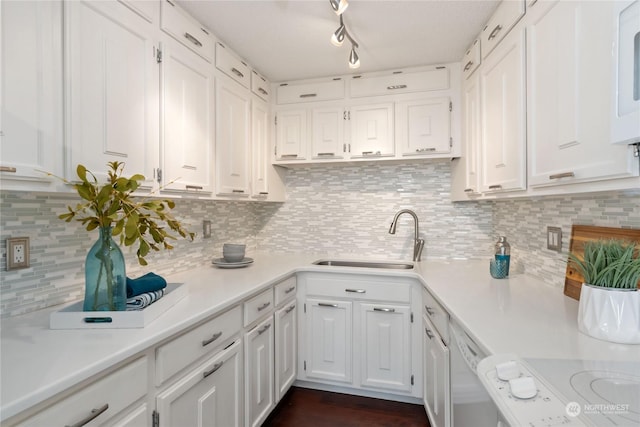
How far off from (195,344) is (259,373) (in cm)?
68

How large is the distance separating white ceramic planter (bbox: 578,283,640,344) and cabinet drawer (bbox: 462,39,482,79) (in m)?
1.54

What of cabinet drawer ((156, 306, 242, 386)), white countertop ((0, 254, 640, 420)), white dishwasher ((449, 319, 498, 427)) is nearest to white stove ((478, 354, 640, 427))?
white countertop ((0, 254, 640, 420))

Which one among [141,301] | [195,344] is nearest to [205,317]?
[195,344]

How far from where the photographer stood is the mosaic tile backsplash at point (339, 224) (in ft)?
4.15

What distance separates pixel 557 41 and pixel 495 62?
0.58m

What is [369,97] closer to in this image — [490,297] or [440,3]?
[440,3]

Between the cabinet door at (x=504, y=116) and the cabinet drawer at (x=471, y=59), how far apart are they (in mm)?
138

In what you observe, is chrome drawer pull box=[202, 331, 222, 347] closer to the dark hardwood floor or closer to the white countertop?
the white countertop

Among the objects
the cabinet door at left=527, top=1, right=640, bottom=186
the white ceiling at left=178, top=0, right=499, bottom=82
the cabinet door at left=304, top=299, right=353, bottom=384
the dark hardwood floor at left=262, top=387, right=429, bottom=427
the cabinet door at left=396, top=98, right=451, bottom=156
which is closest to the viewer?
the cabinet door at left=527, top=1, right=640, bottom=186

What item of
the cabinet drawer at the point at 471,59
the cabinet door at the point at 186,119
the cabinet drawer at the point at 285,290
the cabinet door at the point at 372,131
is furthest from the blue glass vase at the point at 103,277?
the cabinet drawer at the point at 471,59

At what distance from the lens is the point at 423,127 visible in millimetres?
2430

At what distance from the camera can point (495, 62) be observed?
1.70 metres

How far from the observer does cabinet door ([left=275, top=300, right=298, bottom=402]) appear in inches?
80.1

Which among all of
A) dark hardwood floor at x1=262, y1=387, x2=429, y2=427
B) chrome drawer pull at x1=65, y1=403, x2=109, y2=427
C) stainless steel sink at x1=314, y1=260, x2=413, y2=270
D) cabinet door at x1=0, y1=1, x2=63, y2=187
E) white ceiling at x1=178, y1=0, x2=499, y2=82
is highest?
white ceiling at x1=178, y1=0, x2=499, y2=82
